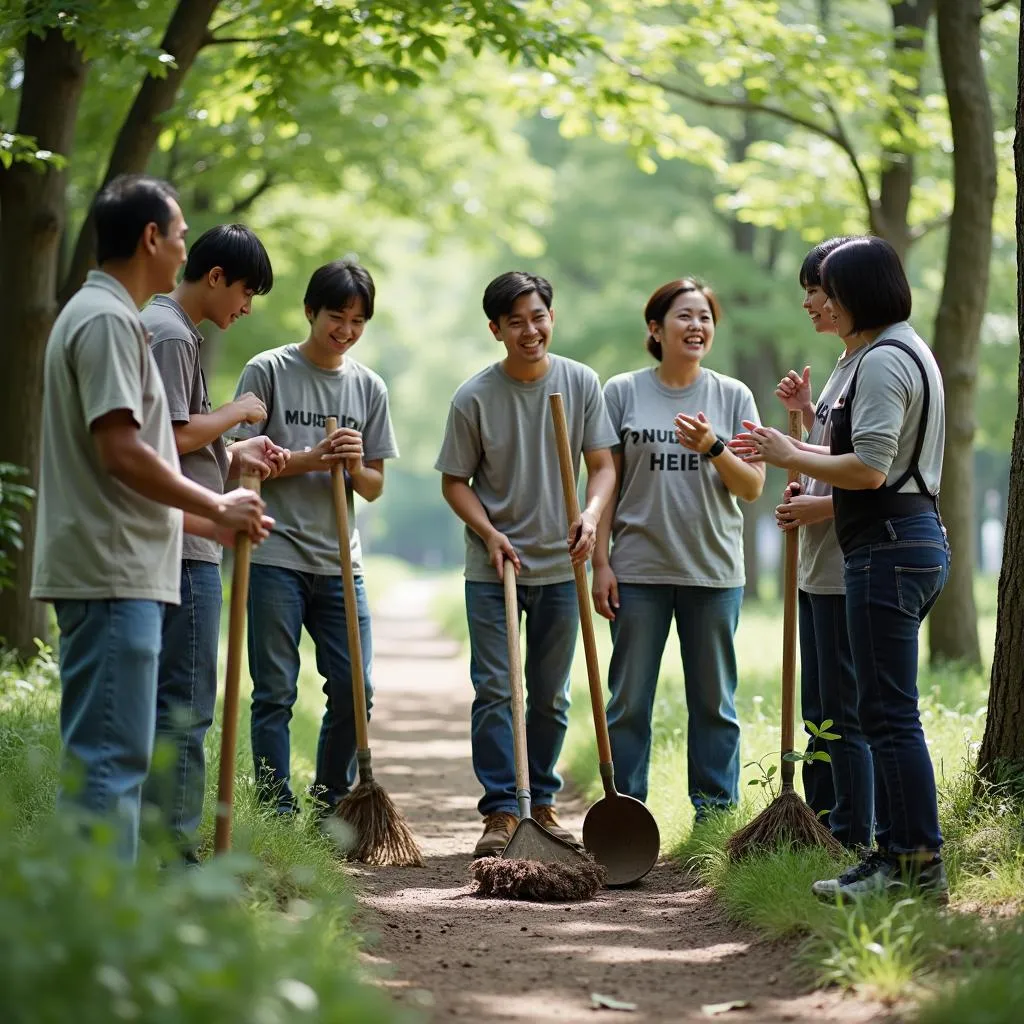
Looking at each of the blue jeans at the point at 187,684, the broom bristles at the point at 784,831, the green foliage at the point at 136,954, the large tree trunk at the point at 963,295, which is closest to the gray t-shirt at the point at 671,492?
the broom bristles at the point at 784,831

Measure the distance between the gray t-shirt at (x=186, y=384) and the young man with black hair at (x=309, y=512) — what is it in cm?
101

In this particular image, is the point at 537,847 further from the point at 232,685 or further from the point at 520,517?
the point at 232,685

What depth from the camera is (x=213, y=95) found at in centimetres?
963

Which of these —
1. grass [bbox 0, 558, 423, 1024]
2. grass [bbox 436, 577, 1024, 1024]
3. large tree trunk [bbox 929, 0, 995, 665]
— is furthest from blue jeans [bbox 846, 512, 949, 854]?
large tree trunk [bbox 929, 0, 995, 665]

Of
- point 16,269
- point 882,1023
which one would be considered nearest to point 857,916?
point 882,1023

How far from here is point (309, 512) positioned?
5738 mm

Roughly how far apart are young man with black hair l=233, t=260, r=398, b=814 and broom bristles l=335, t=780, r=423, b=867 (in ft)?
0.53

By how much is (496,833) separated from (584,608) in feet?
3.36

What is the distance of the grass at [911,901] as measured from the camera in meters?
3.37

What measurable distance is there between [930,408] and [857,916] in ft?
5.08

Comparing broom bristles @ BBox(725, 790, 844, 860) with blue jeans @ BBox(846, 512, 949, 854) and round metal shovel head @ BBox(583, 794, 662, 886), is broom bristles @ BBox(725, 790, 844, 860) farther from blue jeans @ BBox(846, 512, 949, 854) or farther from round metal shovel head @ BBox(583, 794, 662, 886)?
blue jeans @ BBox(846, 512, 949, 854)

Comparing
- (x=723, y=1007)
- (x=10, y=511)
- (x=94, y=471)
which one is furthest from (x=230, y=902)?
(x=10, y=511)

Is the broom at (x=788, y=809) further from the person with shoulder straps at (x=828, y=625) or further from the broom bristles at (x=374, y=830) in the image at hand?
the broom bristles at (x=374, y=830)

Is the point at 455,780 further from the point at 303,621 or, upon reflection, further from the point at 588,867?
the point at 588,867
